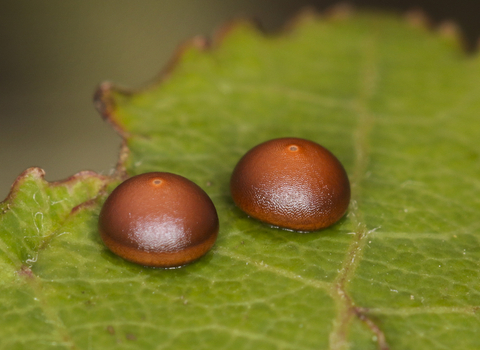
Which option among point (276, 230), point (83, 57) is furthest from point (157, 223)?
point (83, 57)

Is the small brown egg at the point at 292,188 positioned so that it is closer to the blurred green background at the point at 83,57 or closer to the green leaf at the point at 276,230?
the green leaf at the point at 276,230

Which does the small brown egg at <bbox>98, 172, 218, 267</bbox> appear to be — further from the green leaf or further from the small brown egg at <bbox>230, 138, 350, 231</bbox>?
the small brown egg at <bbox>230, 138, 350, 231</bbox>

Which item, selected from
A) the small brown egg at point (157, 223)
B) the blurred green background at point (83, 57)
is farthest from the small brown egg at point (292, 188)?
the blurred green background at point (83, 57)

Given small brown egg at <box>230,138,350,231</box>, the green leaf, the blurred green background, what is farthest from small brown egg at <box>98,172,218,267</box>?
the blurred green background

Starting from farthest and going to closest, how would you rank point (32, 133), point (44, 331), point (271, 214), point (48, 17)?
1. point (48, 17)
2. point (32, 133)
3. point (271, 214)
4. point (44, 331)

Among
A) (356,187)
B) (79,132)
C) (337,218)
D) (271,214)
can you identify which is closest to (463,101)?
(356,187)

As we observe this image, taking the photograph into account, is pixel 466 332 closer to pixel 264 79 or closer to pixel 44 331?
pixel 44 331
